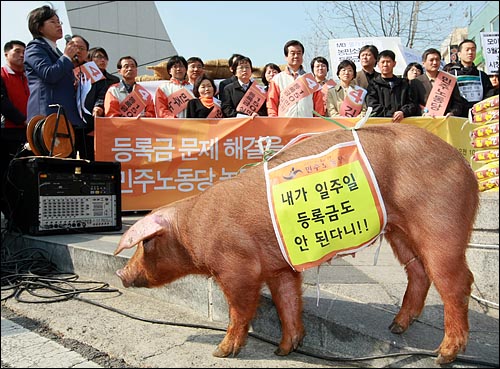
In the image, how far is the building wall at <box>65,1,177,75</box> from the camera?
26.9ft

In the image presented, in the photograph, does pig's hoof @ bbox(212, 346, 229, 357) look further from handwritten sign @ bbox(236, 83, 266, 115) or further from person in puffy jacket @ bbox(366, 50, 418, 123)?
person in puffy jacket @ bbox(366, 50, 418, 123)

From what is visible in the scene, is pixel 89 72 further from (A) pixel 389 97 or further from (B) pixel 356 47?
(B) pixel 356 47

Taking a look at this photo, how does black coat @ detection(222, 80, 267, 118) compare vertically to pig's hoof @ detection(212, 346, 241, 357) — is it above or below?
above

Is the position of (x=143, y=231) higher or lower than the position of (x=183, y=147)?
lower

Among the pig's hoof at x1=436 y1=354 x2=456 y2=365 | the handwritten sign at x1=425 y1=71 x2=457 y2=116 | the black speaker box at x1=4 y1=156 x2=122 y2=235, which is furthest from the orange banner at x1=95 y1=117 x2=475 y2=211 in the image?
the pig's hoof at x1=436 y1=354 x2=456 y2=365

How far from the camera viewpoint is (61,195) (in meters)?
5.37

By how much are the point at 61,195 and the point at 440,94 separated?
215 inches

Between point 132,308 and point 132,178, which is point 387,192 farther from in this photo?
point 132,178

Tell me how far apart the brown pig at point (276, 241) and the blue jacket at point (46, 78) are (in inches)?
133

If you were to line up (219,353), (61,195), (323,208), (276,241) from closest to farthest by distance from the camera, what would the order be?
(323,208) < (276,241) < (219,353) < (61,195)

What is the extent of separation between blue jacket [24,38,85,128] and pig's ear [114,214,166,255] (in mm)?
3435

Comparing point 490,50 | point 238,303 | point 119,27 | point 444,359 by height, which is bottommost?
point 444,359

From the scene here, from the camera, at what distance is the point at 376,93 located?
718 cm

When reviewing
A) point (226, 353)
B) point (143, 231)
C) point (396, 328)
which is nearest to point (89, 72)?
point (143, 231)
